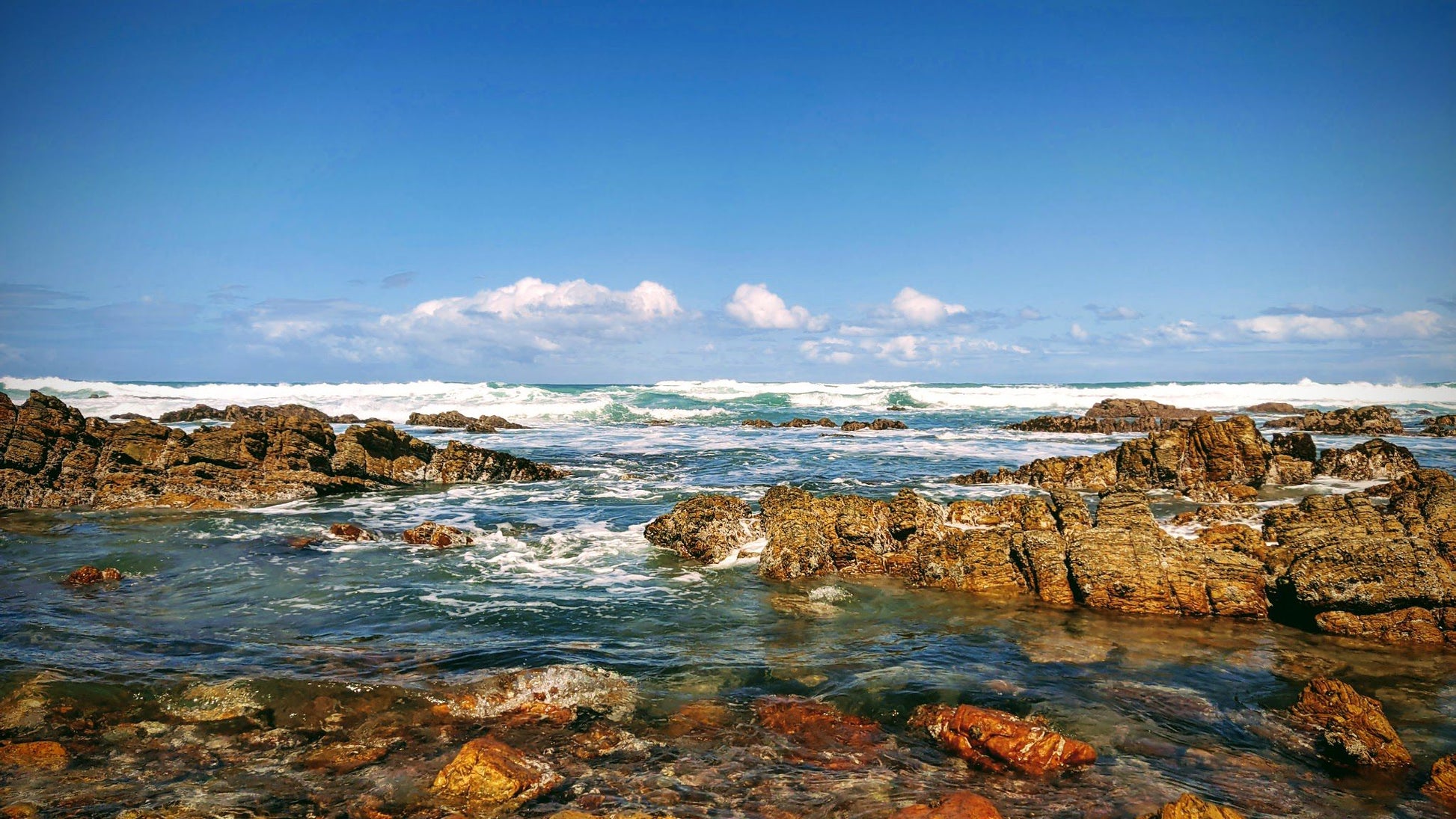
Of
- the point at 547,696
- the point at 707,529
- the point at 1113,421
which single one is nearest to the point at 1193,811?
the point at 547,696

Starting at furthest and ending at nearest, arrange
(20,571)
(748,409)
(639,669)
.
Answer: (748,409) → (20,571) → (639,669)

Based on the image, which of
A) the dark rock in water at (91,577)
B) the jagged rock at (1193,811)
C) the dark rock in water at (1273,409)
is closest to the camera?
the jagged rock at (1193,811)

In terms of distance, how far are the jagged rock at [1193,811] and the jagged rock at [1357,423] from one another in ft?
114

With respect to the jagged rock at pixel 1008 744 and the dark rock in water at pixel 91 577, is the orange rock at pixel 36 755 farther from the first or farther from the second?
the jagged rock at pixel 1008 744

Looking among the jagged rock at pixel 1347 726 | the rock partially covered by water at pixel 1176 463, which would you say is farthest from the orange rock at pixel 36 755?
the rock partially covered by water at pixel 1176 463

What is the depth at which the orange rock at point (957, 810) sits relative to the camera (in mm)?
4191

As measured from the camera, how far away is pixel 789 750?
5.25m

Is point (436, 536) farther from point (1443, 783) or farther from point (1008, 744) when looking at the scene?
point (1443, 783)

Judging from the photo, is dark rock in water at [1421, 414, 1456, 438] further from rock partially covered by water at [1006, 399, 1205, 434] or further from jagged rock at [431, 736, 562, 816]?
jagged rock at [431, 736, 562, 816]

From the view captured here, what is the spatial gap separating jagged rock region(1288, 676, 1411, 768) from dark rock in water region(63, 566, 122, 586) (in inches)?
496

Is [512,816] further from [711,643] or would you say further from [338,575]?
[338,575]

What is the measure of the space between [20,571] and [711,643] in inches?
358

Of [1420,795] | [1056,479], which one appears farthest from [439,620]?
[1056,479]

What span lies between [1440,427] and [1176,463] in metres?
23.6
